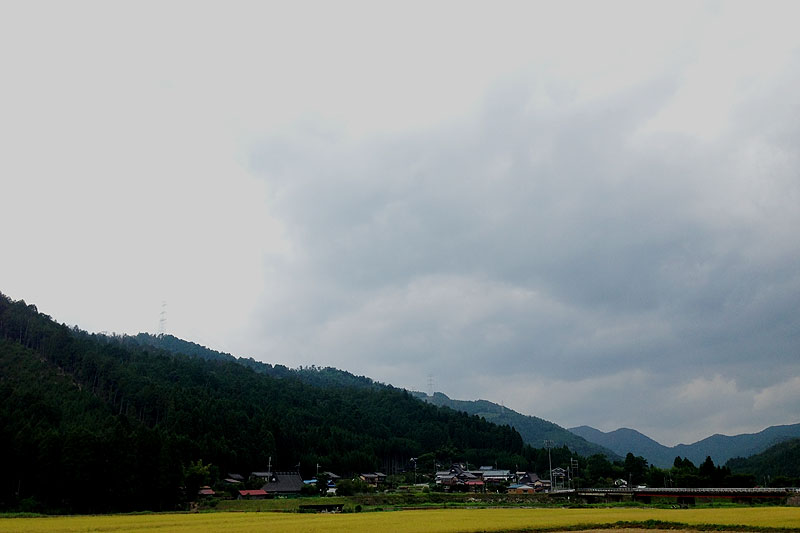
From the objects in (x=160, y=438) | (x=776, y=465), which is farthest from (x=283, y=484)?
(x=776, y=465)

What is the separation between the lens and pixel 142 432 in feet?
243

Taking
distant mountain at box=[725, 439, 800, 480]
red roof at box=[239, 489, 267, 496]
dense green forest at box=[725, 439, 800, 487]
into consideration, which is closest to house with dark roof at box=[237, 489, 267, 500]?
red roof at box=[239, 489, 267, 496]

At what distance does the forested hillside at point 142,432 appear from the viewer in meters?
61.4

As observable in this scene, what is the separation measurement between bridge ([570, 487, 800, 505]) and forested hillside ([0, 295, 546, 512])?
182 feet

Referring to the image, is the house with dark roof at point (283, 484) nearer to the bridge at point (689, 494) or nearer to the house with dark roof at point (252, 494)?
the house with dark roof at point (252, 494)

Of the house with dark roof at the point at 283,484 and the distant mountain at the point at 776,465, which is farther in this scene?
the distant mountain at the point at 776,465

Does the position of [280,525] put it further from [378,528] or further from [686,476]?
[686,476]

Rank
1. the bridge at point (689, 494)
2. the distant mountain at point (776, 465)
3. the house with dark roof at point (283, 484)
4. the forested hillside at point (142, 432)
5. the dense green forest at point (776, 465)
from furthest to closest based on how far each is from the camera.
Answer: the distant mountain at point (776, 465) → the dense green forest at point (776, 465) → the house with dark roof at point (283, 484) → the bridge at point (689, 494) → the forested hillside at point (142, 432)

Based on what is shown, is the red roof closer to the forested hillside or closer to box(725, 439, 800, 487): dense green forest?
the forested hillside

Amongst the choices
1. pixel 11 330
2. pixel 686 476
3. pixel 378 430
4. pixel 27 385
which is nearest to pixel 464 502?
pixel 686 476

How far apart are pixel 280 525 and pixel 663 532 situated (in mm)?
24675

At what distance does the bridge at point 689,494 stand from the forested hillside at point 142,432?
55.6 metres

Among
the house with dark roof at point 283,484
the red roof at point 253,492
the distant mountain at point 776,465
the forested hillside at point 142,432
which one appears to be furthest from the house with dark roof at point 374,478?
the distant mountain at point 776,465

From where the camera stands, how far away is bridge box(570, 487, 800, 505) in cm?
6531
